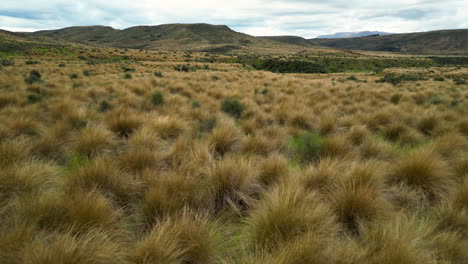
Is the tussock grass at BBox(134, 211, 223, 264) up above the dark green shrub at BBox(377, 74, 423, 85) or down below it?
below

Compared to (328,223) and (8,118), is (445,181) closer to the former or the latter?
(328,223)

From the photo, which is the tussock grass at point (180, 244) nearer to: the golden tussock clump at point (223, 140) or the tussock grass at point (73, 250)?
the tussock grass at point (73, 250)

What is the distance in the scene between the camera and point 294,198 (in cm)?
245

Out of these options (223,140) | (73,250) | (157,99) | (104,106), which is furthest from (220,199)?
(157,99)

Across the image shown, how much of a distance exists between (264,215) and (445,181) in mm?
2862

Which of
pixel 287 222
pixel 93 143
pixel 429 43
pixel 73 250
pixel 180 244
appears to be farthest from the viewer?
pixel 429 43

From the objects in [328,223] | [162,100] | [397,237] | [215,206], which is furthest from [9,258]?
[162,100]

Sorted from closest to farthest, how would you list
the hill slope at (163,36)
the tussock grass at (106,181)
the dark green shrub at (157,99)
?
the tussock grass at (106,181)
the dark green shrub at (157,99)
the hill slope at (163,36)

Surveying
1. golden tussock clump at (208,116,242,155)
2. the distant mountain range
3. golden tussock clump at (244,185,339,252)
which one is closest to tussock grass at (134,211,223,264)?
golden tussock clump at (244,185,339,252)

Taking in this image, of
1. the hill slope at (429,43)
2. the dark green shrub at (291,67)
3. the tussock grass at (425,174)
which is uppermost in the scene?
the hill slope at (429,43)

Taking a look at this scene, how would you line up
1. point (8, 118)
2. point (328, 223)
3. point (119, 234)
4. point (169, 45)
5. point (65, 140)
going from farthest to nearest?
point (169, 45), point (8, 118), point (65, 140), point (328, 223), point (119, 234)

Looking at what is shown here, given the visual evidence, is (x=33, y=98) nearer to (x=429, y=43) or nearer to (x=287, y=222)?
(x=287, y=222)

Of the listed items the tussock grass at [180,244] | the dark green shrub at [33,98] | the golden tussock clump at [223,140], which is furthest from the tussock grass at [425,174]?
the dark green shrub at [33,98]

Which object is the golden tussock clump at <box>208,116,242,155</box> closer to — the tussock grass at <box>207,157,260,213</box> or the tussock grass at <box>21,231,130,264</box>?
the tussock grass at <box>207,157,260,213</box>
